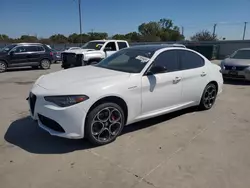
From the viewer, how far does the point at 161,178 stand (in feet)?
9.57

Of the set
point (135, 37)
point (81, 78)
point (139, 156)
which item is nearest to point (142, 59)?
point (81, 78)

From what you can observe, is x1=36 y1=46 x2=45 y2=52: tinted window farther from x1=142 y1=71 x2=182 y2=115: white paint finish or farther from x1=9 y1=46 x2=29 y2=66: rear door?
x1=142 y1=71 x2=182 y2=115: white paint finish

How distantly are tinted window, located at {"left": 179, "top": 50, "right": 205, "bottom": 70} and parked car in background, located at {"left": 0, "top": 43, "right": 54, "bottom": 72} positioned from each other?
11.5 metres

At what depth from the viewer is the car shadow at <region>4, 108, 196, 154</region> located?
3618 mm

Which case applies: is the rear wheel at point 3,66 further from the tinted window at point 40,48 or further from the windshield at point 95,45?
the windshield at point 95,45

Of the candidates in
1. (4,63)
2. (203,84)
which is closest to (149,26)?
(4,63)

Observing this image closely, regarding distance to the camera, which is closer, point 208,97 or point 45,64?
point 208,97

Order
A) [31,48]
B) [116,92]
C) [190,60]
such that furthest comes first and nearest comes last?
[31,48]
[190,60]
[116,92]

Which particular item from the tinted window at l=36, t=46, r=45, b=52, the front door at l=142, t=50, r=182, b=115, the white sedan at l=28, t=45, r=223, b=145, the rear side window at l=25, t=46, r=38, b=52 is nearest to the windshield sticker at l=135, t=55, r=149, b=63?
the white sedan at l=28, t=45, r=223, b=145

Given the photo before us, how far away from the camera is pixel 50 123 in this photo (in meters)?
3.54

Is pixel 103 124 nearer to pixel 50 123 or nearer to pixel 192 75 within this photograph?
pixel 50 123

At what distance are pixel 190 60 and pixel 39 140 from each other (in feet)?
11.4

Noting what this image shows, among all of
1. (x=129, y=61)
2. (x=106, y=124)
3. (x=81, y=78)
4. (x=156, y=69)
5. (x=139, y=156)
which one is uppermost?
(x=129, y=61)

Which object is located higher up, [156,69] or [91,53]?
[156,69]
